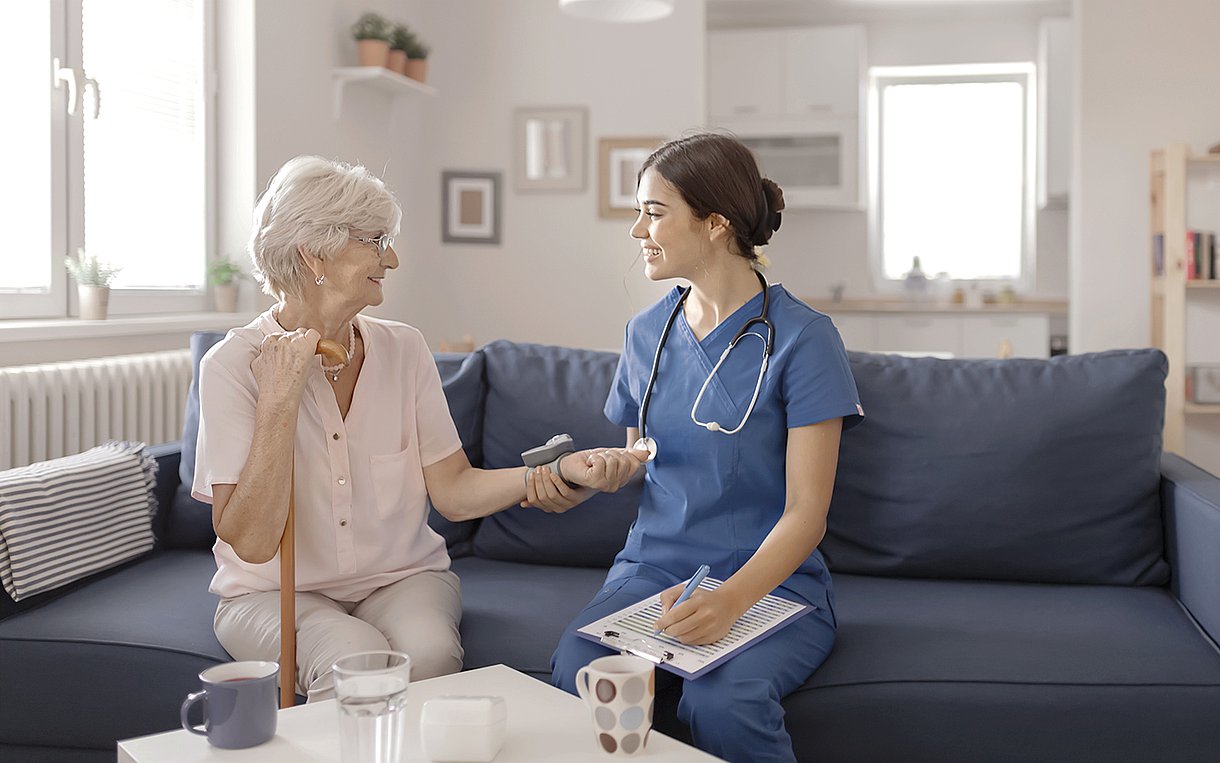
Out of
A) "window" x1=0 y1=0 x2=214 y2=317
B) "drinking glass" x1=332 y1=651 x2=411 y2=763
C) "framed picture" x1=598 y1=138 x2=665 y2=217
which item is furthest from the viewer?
"framed picture" x1=598 y1=138 x2=665 y2=217

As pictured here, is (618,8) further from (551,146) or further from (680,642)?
(680,642)

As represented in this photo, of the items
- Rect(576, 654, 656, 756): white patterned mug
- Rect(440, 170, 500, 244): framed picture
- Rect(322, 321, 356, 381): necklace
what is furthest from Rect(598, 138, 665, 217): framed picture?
Rect(576, 654, 656, 756): white patterned mug

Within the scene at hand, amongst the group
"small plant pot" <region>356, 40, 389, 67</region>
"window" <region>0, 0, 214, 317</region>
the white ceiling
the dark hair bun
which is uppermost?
the white ceiling

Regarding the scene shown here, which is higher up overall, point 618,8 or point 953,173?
point 618,8

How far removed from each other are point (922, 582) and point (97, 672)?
1467 mm

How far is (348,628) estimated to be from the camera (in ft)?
5.57

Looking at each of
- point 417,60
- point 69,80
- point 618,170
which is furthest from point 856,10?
point 69,80

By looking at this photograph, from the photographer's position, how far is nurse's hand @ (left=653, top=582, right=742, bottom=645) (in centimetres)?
155

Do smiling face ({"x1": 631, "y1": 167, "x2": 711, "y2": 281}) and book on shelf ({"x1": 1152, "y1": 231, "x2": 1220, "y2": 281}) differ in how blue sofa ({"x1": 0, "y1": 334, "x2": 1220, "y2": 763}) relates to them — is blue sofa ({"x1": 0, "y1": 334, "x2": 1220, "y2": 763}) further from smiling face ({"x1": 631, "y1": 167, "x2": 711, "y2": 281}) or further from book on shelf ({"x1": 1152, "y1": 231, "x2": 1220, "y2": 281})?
book on shelf ({"x1": 1152, "y1": 231, "x2": 1220, "y2": 281})

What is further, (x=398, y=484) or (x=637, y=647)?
(x=398, y=484)

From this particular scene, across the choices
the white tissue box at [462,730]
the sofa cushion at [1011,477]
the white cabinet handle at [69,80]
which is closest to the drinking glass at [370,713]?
the white tissue box at [462,730]

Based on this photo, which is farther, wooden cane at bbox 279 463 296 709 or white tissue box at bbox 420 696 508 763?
wooden cane at bbox 279 463 296 709

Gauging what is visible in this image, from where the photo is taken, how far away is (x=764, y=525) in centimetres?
184

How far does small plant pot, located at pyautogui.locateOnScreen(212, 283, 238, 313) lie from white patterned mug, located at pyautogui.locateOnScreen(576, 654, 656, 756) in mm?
3038
